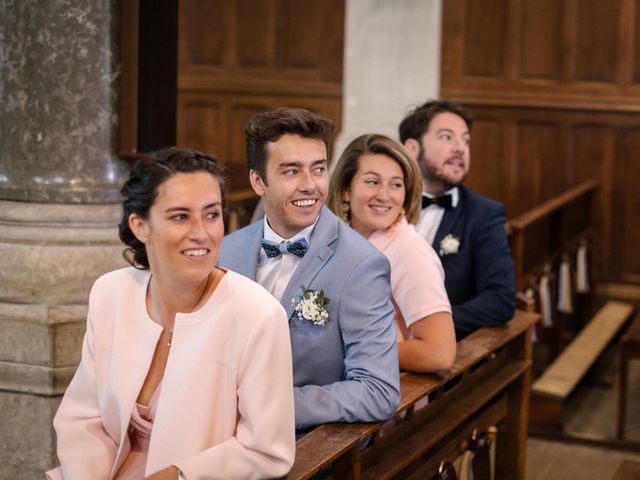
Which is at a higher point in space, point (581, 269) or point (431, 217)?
point (431, 217)

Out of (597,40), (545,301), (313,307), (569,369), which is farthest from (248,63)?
(313,307)

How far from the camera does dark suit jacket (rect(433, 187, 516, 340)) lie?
12.8ft

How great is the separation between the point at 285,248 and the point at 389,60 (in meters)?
4.50

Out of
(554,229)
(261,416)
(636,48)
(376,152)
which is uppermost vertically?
(636,48)

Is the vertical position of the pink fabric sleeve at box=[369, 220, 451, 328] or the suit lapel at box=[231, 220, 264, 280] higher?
the suit lapel at box=[231, 220, 264, 280]

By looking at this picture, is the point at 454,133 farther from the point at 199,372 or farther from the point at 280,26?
the point at 280,26

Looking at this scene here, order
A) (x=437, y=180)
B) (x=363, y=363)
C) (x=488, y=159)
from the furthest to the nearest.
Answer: (x=488, y=159), (x=437, y=180), (x=363, y=363)

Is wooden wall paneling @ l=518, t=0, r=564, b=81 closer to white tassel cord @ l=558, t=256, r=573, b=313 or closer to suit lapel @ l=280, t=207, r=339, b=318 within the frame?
white tassel cord @ l=558, t=256, r=573, b=313

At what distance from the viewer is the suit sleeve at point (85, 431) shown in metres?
2.47

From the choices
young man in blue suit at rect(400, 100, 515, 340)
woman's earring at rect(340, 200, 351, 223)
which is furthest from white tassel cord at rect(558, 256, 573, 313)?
woman's earring at rect(340, 200, 351, 223)

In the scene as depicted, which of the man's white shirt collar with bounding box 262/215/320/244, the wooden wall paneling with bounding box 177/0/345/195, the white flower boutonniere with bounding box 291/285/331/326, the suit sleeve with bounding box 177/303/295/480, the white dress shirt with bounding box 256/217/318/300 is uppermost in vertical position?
the wooden wall paneling with bounding box 177/0/345/195

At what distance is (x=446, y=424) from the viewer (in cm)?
332

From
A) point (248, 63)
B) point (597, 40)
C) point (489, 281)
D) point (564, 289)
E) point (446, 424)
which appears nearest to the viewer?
point (446, 424)

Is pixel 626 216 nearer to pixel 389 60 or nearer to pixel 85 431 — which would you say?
pixel 389 60
